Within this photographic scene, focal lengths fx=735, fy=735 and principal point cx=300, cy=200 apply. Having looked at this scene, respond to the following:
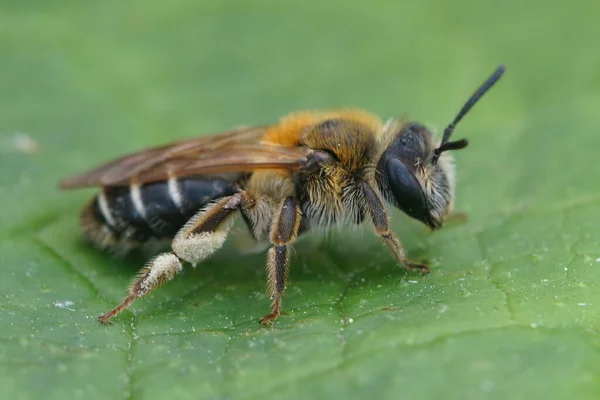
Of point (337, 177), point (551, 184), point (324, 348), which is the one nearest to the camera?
point (324, 348)

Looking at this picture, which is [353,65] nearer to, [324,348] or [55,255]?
[55,255]

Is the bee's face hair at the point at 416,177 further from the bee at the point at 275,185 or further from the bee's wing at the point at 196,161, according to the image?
the bee's wing at the point at 196,161

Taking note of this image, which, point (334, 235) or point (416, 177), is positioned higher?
point (416, 177)

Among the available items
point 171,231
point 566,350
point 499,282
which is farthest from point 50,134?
point 566,350

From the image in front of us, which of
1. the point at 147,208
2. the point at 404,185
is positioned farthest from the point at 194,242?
the point at 404,185

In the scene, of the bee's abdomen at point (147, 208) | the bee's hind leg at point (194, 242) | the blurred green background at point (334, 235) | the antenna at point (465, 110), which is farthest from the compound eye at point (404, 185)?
the bee's abdomen at point (147, 208)

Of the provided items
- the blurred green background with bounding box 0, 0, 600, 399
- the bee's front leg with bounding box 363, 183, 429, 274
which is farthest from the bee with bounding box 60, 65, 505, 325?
the blurred green background with bounding box 0, 0, 600, 399

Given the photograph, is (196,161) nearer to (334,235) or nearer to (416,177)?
(334,235)
